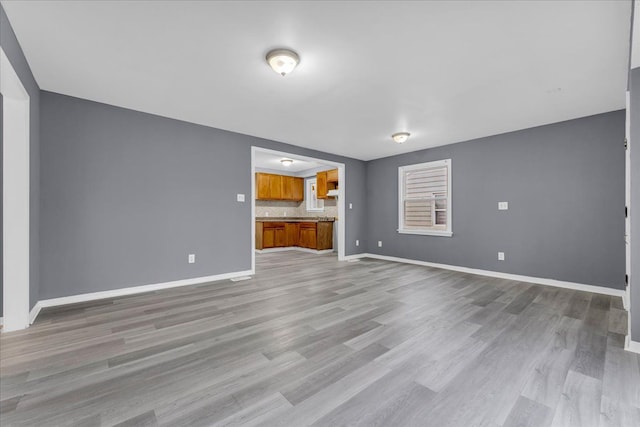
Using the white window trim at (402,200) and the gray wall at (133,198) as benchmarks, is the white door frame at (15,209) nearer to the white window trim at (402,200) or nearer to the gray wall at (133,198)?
the gray wall at (133,198)

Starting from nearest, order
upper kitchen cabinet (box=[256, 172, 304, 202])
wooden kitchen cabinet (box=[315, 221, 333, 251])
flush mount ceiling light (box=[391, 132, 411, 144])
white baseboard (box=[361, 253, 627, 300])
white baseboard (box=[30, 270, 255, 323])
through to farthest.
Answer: white baseboard (box=[30, 270, 255, 323]) → white baseboard (box=[361, 253, 627, 300]) → flush mount ceiling light (box=[391, 132, 411, 144]) → wooden kitchen cabinet (box=[315, 221, 333, 251]) → upper kitchen cabinet (box=[256, 172, 304, 202])

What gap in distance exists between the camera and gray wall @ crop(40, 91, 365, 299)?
3.21 m

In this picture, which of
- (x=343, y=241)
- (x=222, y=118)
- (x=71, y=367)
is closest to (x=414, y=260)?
(x=343, y=241)

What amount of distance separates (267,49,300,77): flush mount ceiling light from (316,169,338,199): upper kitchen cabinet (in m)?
5.30

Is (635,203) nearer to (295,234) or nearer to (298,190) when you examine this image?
(295,234)

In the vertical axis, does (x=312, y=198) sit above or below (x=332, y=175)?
below

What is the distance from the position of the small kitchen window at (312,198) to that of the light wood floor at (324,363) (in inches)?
227

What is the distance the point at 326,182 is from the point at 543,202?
5.02 meters

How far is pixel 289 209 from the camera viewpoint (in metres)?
9.43

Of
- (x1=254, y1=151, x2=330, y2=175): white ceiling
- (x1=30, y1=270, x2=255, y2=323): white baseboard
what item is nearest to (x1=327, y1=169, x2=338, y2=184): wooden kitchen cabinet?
(x1=254, y1=151, x2=330, y2=175): white ceiling

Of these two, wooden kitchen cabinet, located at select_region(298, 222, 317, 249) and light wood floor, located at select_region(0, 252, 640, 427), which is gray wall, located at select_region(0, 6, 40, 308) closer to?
light wood floor, located at select_region(0, 252, 640, 427)

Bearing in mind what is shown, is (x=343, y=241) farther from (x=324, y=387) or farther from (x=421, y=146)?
(x=324, y=387)

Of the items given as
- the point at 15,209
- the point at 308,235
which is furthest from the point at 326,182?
the point at 15,209

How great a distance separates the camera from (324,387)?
165 centimetres
